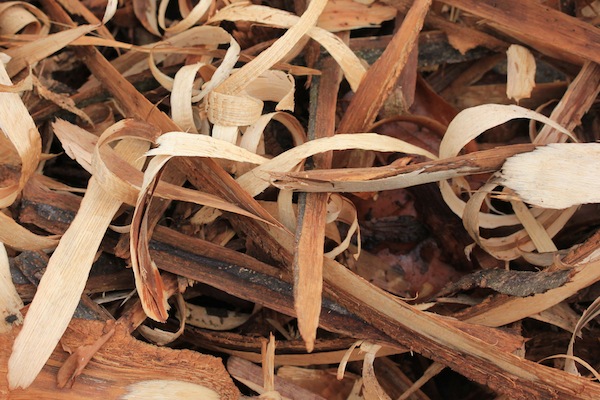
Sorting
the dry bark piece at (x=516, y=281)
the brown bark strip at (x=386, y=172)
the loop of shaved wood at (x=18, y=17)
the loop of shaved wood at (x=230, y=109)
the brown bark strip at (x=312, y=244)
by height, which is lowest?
the dry bark piece at (x=516, y=281)

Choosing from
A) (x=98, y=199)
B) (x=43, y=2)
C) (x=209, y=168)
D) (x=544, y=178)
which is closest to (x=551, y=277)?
(x=544, y=178)

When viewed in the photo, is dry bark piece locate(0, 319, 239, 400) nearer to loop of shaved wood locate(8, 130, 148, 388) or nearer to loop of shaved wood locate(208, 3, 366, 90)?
loop of shaved wood locate(8, 130, 148, 388)

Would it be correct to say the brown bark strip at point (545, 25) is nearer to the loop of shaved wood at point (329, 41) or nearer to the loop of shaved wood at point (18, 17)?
the loop of shaved wood at point (329, 41)

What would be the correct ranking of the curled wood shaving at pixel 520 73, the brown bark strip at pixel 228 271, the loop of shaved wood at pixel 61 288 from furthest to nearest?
the curled wood shaving at pixel 520 73 < the brown bark strip at pixel 228 271 < the loop of shaved wood at pixel 61 288

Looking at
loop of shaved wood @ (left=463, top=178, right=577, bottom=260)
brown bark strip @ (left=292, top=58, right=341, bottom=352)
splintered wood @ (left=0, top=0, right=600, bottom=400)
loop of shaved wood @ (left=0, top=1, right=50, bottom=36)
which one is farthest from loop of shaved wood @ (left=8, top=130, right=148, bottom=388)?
loop of shaved wood @ (left=463, top=178, right=577, bottom=260)

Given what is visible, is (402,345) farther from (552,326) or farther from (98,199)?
(98,199)

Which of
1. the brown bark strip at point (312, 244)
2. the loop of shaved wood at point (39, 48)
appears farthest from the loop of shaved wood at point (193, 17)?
the brown bark strip at point (312, 244)

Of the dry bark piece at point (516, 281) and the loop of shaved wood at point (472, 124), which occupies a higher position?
the loop of shaved wood at point (472, 124)

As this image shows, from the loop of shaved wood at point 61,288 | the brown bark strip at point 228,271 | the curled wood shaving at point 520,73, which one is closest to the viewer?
the loop of shaved wood at point 61,288

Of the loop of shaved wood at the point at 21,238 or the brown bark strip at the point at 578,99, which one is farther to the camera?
the brown bark strip at the point at 578,99

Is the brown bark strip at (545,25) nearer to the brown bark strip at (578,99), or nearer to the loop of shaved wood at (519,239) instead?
the brown bark strip at (578,99)
